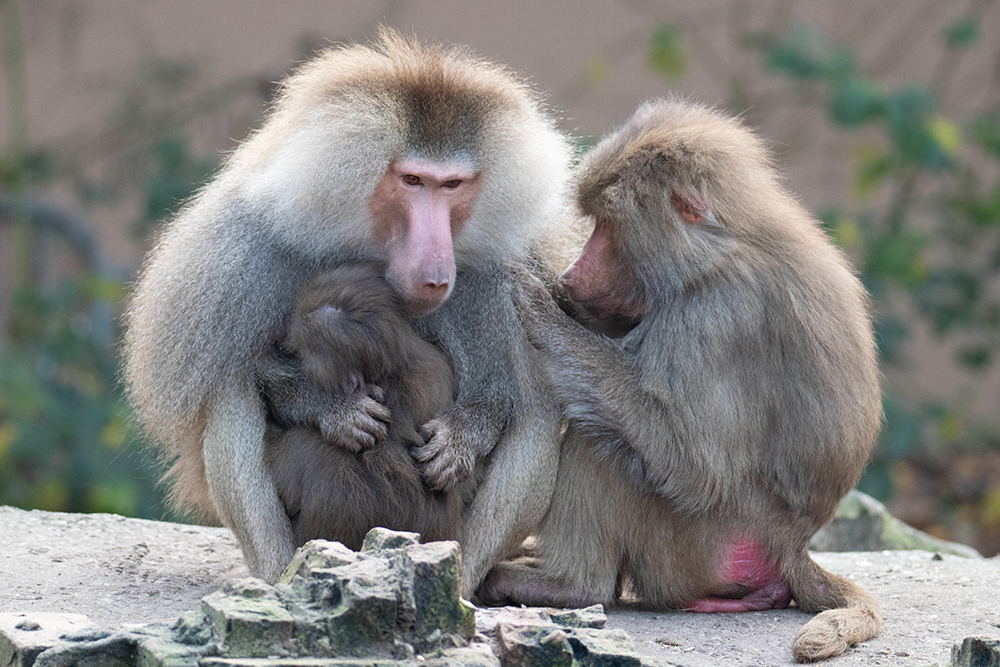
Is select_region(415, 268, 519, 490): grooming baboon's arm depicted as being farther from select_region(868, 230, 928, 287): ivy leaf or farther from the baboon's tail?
select_region(868, 230, 928, 287): ivy leaf

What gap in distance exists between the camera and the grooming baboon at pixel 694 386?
2.98m

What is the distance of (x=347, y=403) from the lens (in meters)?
2.86

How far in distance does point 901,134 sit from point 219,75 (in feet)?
12.1

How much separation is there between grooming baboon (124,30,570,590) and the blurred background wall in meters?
2.11

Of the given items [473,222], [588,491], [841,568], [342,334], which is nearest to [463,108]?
[473,222]

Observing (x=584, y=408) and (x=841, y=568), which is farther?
(x=841, y=568)

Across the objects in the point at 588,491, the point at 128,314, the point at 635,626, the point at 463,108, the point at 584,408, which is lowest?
the point at 635,626

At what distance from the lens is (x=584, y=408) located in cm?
301

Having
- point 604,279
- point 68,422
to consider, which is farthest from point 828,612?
point 68,422

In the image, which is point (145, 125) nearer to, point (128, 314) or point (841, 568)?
point (128, 314)

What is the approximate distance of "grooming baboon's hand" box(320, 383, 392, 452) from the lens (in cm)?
283

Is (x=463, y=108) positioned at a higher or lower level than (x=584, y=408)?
higher

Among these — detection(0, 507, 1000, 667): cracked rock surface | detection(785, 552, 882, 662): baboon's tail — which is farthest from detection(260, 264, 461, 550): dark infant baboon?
detection(785, 552, 882, 662): baboon's tail

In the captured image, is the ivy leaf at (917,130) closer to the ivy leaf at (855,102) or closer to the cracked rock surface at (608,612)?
the ivy leaf at (855,102)
